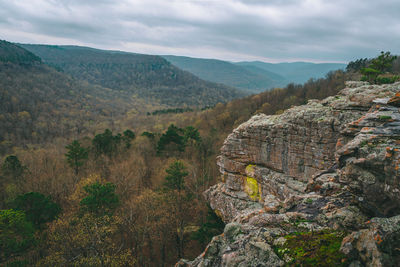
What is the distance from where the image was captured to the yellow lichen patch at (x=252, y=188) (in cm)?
2156

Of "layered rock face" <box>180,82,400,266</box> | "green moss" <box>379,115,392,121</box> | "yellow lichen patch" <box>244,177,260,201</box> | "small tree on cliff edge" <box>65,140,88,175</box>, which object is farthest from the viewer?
"small tree on cliff edge" <box>65,140,88,175</box>

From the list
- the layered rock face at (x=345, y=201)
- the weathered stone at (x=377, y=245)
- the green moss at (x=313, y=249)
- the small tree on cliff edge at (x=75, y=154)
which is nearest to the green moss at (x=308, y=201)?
the layered rock face at (x=345, y=201)

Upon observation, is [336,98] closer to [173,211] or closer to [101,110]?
[173,211]

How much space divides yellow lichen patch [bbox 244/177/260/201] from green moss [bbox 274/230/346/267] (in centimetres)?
1503

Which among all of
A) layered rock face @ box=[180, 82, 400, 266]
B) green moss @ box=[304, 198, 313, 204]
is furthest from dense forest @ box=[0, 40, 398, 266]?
green moss @ box=[304, 198, 313, 204]

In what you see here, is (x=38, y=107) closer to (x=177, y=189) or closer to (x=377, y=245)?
(x=177, y=189)

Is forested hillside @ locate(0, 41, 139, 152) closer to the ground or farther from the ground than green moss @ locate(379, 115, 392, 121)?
closer to the ground

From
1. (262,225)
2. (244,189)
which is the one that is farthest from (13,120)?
(262,225)

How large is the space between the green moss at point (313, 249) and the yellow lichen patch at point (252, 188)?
49.3 feet

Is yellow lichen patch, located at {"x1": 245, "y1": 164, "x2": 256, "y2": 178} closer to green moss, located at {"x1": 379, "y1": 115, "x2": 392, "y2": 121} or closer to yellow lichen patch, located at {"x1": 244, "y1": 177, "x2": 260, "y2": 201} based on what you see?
yellow lichen patch, located at {"x1": 244, "y1": 177, "x2": 260, "y2": 201}

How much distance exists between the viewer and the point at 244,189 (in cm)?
2270

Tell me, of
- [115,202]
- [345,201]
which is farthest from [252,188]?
[115,202]

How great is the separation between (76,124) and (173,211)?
101 meters

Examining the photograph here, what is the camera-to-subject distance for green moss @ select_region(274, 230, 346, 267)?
558 cm
